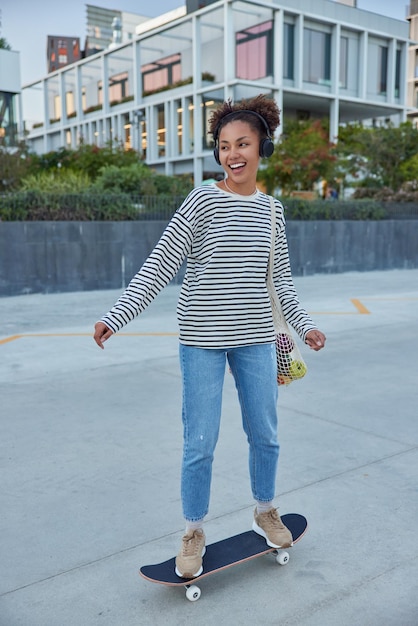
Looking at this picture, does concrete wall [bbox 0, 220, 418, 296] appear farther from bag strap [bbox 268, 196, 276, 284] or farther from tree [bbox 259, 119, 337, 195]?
bag strap [bbox 268, 196, 276, 284]

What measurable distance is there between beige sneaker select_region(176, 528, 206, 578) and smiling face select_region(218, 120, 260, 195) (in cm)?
143

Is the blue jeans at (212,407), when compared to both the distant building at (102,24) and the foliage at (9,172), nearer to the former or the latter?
the foliage at (9,172)

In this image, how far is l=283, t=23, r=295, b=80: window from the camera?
1420 inches

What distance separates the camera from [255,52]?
36094 millimetres

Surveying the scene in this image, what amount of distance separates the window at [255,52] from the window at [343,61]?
5.97 metres

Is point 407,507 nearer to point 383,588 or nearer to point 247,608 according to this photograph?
point 383,588

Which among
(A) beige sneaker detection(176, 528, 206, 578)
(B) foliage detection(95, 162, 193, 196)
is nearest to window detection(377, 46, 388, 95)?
(B) foliage detection(95, 162, 193, 196)

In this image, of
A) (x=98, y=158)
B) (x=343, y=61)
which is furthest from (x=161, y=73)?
(x=98, y=158)

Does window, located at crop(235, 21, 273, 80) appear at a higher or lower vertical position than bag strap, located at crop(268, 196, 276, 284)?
higher

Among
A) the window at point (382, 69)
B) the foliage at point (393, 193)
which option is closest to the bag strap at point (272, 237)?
the foliage at point (393, 193)

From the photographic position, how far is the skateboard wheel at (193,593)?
250 cm

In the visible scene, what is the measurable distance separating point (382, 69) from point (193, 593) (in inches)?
1744

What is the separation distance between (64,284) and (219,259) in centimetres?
1055

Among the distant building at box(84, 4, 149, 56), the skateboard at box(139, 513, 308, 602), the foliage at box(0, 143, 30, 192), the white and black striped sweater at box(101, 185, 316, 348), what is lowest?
the skateboard at box(139, 513, 308, 602)
